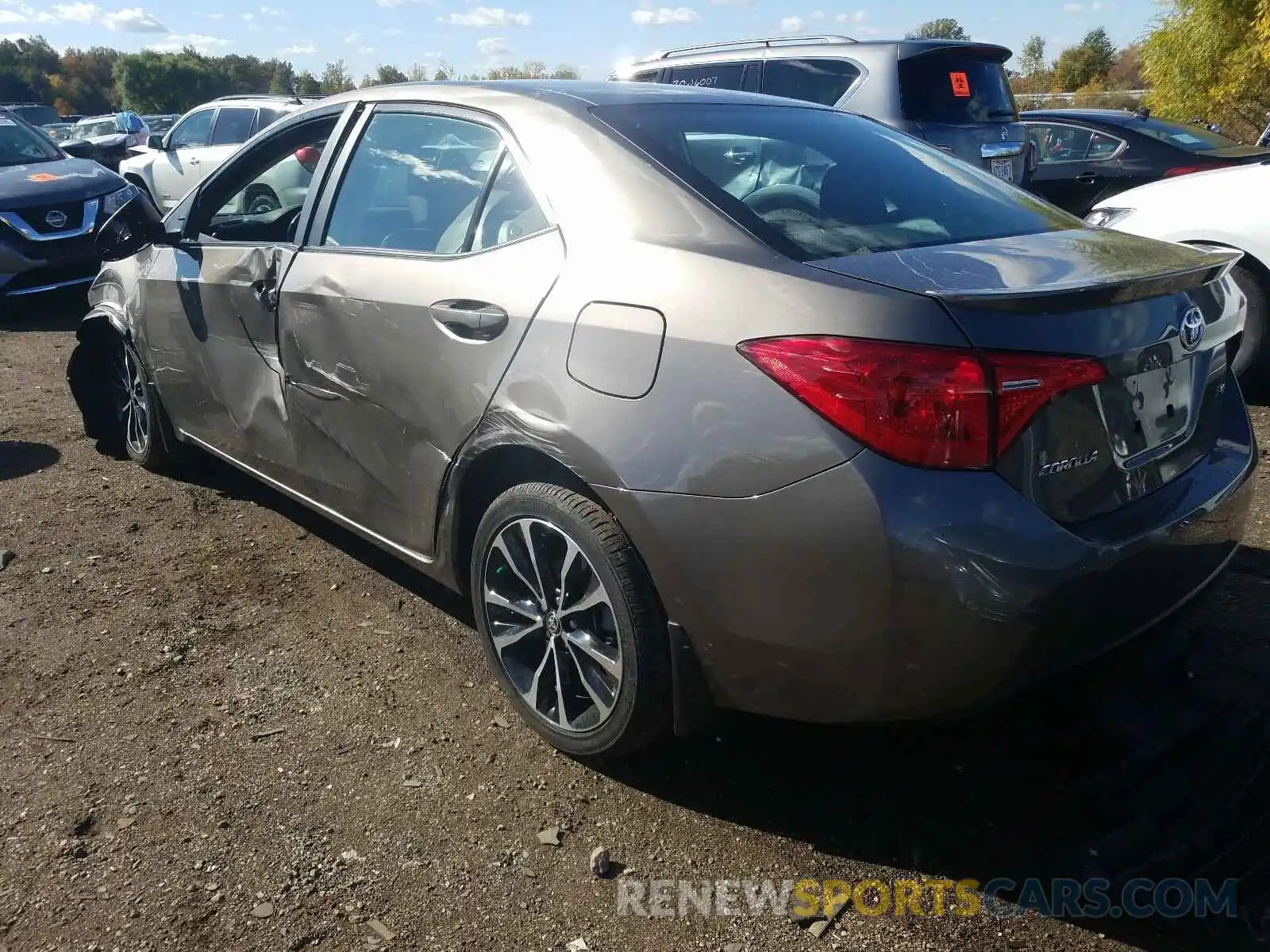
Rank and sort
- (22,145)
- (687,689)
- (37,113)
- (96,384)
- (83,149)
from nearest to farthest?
(687,689) → (96,384) → (22,145) → (83,149) → (37,113)

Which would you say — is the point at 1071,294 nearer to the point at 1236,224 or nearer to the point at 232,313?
the point at 232,313

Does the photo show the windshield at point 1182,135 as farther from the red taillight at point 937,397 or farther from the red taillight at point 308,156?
Result: the red taillight at point 937,397

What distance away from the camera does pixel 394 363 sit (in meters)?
2.98

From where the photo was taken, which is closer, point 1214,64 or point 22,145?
point 22,145

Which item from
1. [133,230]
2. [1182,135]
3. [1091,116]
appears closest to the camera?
[133,230]

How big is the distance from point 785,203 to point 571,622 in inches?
46.6

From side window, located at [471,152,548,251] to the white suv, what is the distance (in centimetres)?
992

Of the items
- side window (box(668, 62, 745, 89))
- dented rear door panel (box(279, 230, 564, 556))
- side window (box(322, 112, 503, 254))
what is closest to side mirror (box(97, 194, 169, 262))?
dented rear door panel (box(279, 230, 564, 556))

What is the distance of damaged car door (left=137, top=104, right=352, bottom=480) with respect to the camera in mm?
3600

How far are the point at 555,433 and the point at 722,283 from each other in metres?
0.54

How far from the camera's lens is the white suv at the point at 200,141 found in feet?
40.8

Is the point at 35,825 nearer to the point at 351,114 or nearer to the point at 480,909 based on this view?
the point at 480,909

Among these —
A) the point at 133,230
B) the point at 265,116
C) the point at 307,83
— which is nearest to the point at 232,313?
the point at 133,230

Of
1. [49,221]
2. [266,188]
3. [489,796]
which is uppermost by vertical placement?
[266,188]
